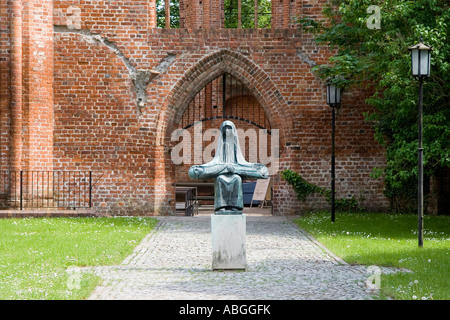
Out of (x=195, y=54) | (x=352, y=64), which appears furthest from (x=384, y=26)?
(x=195, y=54)

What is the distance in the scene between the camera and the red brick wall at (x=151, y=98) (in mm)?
16078

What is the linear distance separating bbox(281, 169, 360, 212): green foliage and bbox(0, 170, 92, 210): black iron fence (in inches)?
198

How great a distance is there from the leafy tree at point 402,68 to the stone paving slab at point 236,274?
10.0 ft

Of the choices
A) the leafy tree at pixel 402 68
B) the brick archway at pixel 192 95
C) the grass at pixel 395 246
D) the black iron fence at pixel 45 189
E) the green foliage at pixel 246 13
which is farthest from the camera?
the green foliage at pixel 246 13

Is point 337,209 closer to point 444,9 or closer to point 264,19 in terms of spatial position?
point 444,9

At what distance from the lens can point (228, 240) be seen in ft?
25.5

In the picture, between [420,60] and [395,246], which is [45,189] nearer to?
[395,246]

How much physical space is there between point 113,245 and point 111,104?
278 inches

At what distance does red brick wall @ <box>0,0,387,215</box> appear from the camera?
16078mm

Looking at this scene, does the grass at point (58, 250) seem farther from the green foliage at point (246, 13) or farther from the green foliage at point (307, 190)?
the green foliage at point (246, 13)

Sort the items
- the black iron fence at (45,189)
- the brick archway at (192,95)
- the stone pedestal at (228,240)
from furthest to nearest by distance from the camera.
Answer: the brick archway at (192,95)
the black iron fence at (45,189)
the stone pedestal at (228,240)

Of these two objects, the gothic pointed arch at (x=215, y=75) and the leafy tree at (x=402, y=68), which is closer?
the leafy tree at (x=402, y=68)

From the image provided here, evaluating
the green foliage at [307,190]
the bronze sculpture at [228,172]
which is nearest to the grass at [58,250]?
the bronze sculpture at [228,172]

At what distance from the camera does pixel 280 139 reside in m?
16.7
